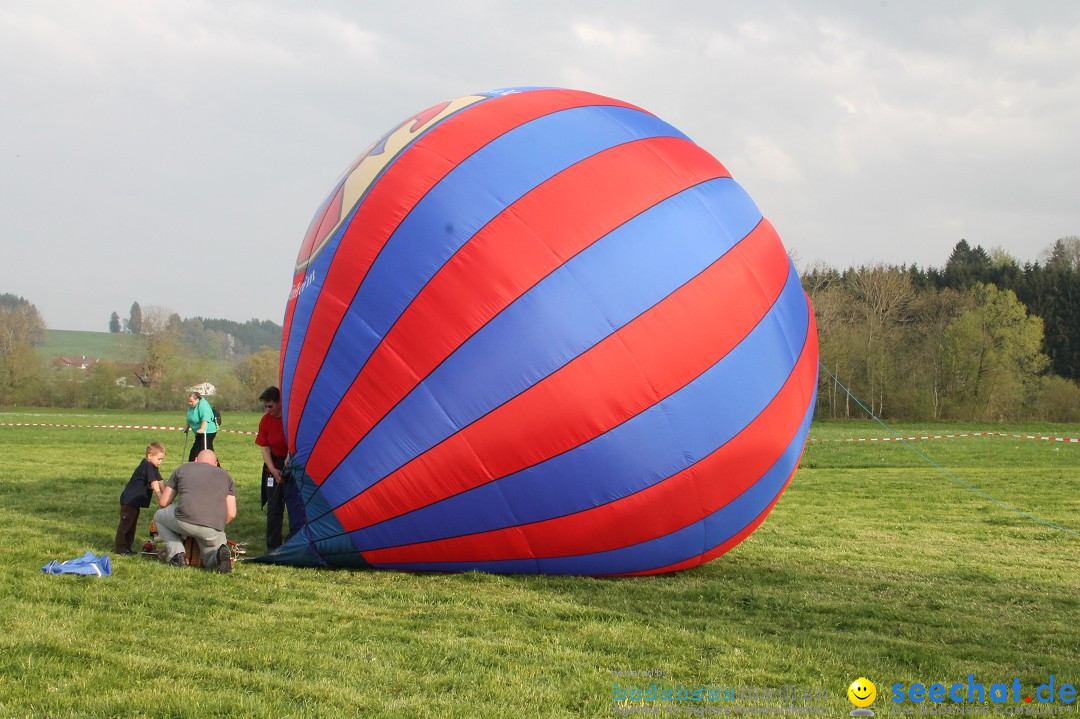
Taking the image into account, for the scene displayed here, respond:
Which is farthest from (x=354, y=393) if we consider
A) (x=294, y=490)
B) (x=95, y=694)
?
(x=95, y=694)

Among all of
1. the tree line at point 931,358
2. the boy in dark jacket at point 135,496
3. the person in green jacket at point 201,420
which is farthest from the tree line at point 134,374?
the boy in dark jacket at point 135,496

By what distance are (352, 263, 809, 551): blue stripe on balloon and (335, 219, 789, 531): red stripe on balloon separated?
0.07 m

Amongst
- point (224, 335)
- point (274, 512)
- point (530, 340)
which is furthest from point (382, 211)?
point (224, 335)

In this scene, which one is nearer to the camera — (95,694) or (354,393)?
(95,694)

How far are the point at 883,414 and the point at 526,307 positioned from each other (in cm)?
3854

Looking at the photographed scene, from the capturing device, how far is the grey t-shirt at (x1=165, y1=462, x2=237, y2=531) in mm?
6453

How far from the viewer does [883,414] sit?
41.0 meters

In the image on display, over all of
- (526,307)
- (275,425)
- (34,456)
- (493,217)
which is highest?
(493,217)

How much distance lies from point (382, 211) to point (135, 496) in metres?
3.13

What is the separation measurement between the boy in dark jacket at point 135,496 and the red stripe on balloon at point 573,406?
2130 millimetres

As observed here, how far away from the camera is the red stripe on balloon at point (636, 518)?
6055 mm

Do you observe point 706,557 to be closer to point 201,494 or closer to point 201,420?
point 201,494

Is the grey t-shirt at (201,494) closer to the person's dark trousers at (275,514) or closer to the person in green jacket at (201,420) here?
the person's dark trousers at (275,514)

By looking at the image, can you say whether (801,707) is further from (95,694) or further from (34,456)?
(34,456)
